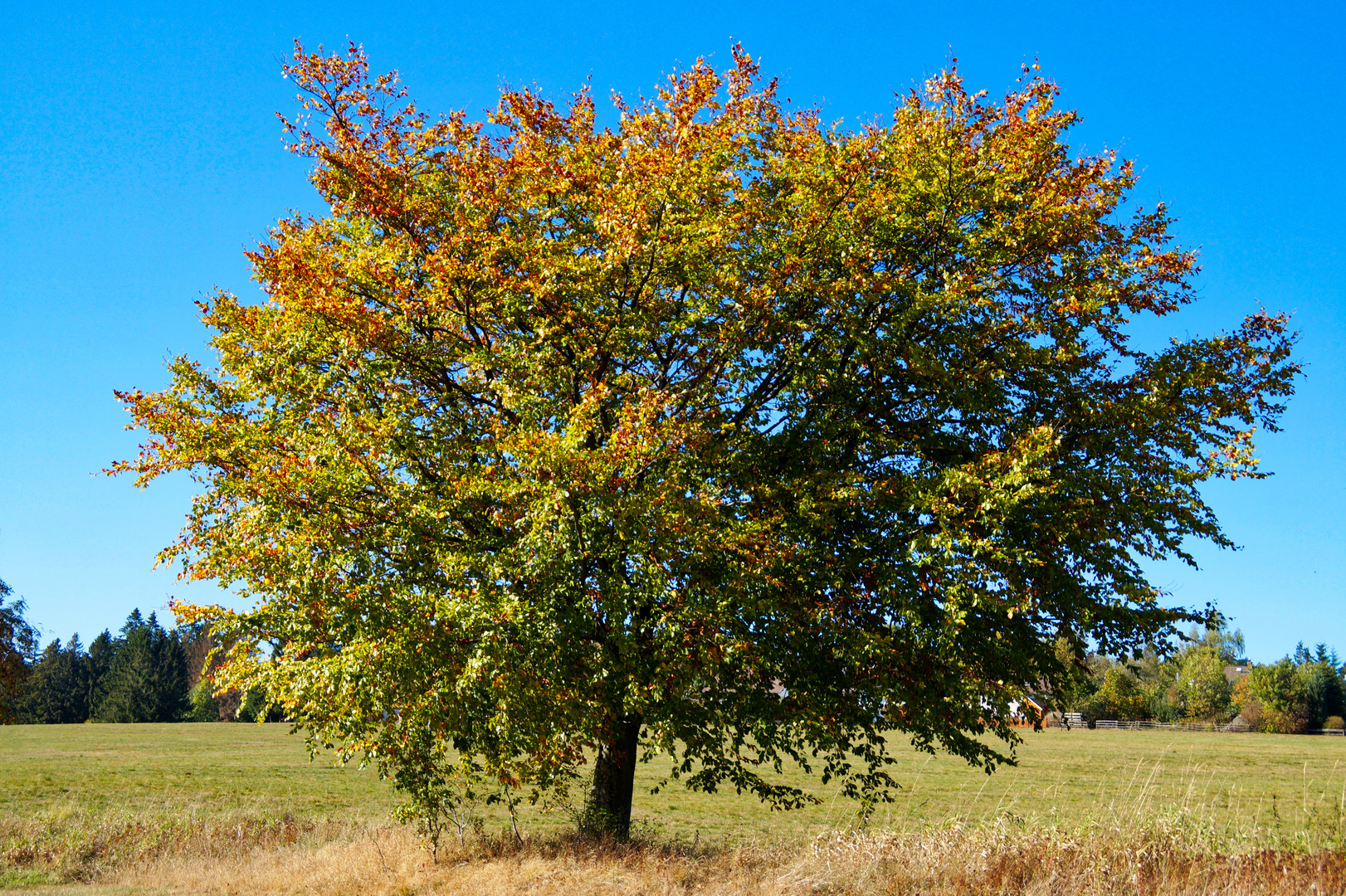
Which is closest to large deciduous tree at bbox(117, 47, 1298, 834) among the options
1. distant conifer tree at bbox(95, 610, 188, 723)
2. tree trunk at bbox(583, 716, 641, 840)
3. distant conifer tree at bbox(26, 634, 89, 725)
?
tree trunk at bbox(583, 716, 641, 840)

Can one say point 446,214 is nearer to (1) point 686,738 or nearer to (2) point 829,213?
(2) point 829,213

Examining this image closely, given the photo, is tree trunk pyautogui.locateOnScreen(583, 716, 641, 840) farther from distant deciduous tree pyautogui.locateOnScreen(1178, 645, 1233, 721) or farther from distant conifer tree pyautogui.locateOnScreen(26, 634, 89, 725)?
distant conifer tree pyautogui.locateOnScreen(26, 634, 89, 725)

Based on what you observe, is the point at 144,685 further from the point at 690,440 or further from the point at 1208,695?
the point at 1208,695

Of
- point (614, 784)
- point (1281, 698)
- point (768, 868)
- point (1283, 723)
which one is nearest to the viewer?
point (768, 868)

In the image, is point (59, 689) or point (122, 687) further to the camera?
point (59, 689)

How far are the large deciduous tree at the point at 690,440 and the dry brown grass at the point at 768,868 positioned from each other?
121 centimetres

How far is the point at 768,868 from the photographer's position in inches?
429

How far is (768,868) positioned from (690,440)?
541 centimetres

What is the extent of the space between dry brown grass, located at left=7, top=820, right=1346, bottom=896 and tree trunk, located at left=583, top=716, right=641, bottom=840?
0.60 m

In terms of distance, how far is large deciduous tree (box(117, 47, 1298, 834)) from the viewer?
10555 millimetres

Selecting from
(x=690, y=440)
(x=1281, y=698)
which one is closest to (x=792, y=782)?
(x=690, y=440)

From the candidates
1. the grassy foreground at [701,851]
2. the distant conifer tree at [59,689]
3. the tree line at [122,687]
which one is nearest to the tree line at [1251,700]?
the grassy foreground at [701,851]

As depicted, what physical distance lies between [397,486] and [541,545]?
2710 mm

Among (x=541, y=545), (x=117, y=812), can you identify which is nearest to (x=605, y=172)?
(x=541, y=545)
